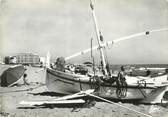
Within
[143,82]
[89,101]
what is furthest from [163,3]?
[89,101]

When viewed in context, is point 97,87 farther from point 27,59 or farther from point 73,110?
point 27,59

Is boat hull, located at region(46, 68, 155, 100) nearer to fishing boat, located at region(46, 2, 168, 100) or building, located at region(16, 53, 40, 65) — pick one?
fishing boat, located at region(46, 2, 168, 100)

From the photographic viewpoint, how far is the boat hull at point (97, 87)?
45.1 feet

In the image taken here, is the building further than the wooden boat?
Yes

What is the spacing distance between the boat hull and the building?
32200mm

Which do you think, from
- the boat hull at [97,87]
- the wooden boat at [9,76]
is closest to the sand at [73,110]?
the boat hull at [97,87]

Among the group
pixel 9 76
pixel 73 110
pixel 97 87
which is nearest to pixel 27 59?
pixel 9 76

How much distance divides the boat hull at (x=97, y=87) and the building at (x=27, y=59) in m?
32.2

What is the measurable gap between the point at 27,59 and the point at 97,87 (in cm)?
3503

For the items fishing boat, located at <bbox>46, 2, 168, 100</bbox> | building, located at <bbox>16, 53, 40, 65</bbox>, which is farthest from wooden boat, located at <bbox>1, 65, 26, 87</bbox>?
building, located at <bbox>16, 53, 40, 65</bbox>

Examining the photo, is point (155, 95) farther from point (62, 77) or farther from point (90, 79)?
point (62, 77)

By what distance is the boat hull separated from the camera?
1375 cm

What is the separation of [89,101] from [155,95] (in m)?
3.75

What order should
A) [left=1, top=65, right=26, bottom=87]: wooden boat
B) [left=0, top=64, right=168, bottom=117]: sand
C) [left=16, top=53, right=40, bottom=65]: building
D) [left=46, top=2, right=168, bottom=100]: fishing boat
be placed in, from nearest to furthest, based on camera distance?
[left=0, top=64, right=168, bottom=117]: sand, [left=46, top=2, right=168, bottom=100]: fishing boat, [left=1, top=65, right=26, bottom=87]: wooden boat, [left=16, top=53, right=40, bottom=65]: building
